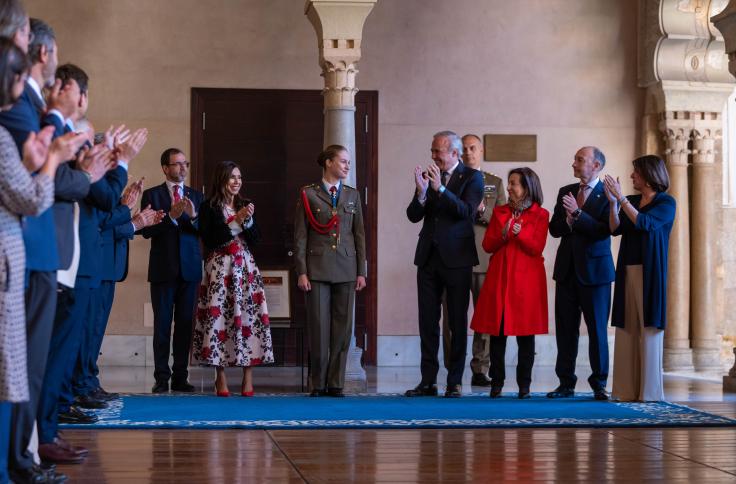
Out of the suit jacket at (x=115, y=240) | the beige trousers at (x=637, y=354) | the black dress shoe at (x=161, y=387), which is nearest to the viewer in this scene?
the suit jacket at (x=115, y=240)

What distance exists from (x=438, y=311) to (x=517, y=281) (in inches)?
21.6

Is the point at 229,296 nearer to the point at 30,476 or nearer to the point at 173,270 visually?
the point at 173,270

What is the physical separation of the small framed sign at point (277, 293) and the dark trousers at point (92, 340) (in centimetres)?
156

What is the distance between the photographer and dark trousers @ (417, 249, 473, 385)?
7.45 m

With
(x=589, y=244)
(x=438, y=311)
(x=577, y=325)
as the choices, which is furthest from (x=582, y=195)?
(x=438, y=311)

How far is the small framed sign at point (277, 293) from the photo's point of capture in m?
8.51

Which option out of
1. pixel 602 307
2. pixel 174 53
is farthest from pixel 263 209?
pixel 602 307

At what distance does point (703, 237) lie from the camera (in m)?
11.0

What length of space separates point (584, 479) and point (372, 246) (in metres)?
6.71

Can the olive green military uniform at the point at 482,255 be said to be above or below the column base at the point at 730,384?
above

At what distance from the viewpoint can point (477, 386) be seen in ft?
28.7

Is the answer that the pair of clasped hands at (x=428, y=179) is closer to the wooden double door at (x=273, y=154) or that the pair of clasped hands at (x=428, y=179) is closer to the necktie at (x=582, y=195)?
the necktie at (x=582, y=195)

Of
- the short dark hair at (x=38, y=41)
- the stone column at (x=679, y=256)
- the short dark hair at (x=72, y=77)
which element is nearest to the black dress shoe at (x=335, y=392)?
the short dark hair at (x=72, y=77)

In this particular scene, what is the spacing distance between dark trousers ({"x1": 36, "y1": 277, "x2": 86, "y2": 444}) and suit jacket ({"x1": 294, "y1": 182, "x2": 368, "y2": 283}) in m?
3.08
